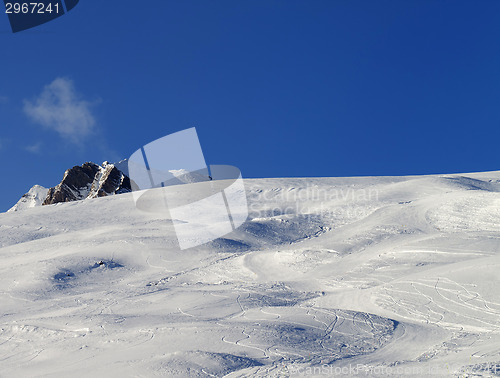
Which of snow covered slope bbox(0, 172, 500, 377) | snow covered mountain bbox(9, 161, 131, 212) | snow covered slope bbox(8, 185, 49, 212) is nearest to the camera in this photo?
snow covered slope bbox(0, 172, 500, 377)

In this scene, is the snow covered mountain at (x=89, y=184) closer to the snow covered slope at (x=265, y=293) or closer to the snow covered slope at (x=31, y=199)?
the snow covered slope at (x=31, y=199)

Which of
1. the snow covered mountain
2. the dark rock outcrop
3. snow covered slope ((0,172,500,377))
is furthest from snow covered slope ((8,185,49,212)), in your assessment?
snow covered slope ((0,172,500,377))

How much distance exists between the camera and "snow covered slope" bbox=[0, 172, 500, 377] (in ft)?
27.5

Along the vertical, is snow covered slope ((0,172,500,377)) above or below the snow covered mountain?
below

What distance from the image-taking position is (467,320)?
34.1 feet

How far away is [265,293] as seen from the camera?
13.9 meters

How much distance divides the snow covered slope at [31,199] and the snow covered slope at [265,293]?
241ft

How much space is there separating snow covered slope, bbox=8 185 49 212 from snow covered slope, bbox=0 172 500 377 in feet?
241

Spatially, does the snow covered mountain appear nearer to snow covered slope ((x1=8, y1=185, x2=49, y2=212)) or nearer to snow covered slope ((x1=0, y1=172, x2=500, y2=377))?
snow covered slope ((x1=8, y1=185, x2=49, y2=212))

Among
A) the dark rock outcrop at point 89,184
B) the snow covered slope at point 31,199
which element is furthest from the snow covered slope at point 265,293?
the snow covered slope at point 31,199

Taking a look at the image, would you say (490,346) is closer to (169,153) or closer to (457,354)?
(457,354)

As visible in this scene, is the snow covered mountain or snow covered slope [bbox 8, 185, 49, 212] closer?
→ the snow covered mountain

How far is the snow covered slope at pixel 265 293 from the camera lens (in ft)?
27.5

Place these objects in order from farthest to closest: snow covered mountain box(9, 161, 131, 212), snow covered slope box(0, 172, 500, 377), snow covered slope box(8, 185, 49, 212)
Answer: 1. snow covered slope box(8, 185, 49, 212)
2. snow covered mountain box(9, 161, 131, 212)
3. snow covered slope box(0, 172, 500, 377)
